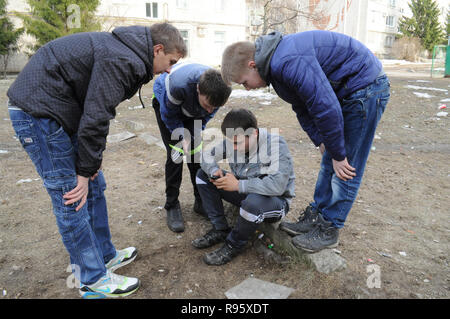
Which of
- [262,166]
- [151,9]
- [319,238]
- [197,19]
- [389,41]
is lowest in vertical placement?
[319,238]

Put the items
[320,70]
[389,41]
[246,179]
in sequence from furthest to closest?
[389,41] → [246,179] → [320,70]

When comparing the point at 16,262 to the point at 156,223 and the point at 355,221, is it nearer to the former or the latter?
the point at 156,223

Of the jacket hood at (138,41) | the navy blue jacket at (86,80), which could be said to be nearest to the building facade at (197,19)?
the jacket hood at (138,41)

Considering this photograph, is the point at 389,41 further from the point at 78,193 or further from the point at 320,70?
the point at 78,193

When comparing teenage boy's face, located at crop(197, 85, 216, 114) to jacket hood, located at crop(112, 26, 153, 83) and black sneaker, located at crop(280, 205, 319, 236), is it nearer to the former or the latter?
jacket hood, located at crop(112, 26, 153, 83)

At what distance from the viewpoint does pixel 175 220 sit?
117 inches

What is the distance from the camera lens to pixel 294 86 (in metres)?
1.87

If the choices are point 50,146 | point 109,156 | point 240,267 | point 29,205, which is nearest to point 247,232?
point 240,267

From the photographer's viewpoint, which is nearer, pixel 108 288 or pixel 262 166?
pixel 108 288

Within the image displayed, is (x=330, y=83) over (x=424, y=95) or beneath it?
over

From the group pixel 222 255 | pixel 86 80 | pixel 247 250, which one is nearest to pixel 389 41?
pixel 247 250

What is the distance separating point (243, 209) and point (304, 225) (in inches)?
23.4

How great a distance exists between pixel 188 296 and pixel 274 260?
2.32 feet

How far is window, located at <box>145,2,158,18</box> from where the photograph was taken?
20.8 meters
